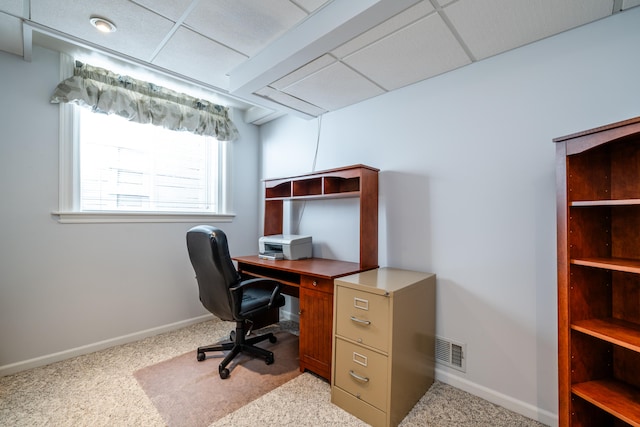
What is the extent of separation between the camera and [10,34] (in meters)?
1.84

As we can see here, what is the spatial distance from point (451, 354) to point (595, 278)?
101cm

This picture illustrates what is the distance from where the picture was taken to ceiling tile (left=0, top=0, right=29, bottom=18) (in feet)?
5.08

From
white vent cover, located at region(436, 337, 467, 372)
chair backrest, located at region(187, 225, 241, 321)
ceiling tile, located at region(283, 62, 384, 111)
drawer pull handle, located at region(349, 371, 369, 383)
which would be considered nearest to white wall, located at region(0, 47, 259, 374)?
chair backrest, located at region(187, 225, 241, 321)

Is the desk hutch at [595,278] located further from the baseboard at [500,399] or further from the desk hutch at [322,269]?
the desk hutch at [322,269]

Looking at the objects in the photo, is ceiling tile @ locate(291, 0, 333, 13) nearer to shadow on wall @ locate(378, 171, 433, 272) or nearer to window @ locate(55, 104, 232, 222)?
shadow on wall @ locate(378, 171, 433, 272)

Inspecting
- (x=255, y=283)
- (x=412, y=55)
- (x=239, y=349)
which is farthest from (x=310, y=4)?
(x=239, y=349)

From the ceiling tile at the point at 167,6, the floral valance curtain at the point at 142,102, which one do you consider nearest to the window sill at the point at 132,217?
the floral valance curtain at the point at 142,102

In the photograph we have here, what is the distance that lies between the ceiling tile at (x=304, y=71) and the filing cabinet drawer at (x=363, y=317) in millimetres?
1536

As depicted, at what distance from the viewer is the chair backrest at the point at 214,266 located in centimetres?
195

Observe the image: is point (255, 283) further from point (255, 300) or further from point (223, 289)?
point (223, 289)

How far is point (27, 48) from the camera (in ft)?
6.50

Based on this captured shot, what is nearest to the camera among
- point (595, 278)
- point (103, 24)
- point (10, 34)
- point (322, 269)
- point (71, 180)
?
point (595, 278)

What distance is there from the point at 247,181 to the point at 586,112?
10.3 ft

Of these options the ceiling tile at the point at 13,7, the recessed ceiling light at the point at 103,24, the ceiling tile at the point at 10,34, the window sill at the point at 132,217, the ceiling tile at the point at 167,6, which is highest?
the ceiling tile at the point at 10,34
